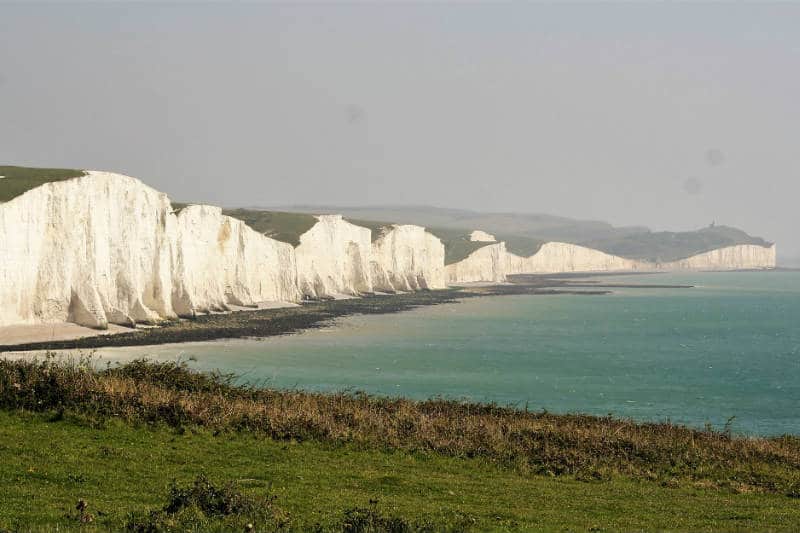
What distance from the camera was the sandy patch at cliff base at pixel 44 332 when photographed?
177ft

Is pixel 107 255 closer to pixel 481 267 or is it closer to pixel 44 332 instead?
pixel 44 332

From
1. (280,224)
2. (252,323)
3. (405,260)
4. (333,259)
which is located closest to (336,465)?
(252,323)

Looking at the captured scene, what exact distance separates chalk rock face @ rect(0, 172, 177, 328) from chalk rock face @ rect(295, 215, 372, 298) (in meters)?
36.7

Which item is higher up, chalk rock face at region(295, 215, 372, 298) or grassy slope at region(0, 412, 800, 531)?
chalk rock face at region(295, 215, 372, 298)

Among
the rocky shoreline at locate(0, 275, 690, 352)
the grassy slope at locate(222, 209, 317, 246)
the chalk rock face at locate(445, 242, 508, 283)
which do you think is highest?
the grassy slope at locate(222, 209, 317, 246)

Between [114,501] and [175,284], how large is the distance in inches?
2550

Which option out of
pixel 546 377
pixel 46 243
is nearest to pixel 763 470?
→ pixel 546 377

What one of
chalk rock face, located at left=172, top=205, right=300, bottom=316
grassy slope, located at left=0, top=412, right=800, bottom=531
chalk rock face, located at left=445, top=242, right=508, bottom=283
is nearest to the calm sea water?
chalk rock face, located at left=172, top=205, right=300, bottom=316

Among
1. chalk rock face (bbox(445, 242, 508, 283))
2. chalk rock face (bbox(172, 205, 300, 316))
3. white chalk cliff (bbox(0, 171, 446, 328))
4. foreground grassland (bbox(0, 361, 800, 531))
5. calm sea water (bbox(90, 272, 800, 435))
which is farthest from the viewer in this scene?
chalk rock face (bbox(445, 242, 508, 283))

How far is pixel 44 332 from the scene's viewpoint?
186 feet

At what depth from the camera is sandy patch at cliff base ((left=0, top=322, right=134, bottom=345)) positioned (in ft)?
177

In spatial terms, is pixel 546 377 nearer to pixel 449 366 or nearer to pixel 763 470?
pixel 449 366

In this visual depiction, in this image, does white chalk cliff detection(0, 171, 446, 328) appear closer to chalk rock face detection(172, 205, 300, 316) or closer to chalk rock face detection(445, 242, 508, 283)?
chalk rock face detection(172, 205, 300, 316)

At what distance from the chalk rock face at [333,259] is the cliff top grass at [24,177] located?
43492 millimetres
